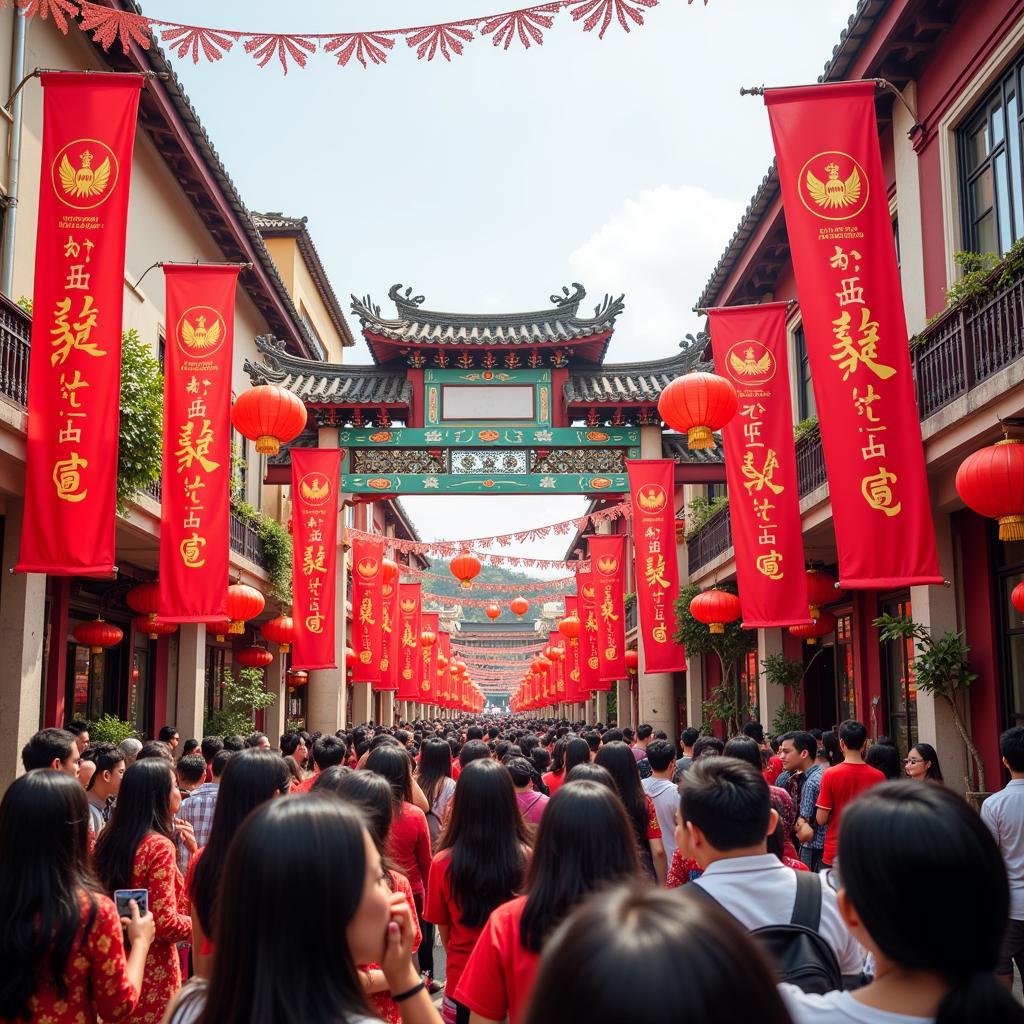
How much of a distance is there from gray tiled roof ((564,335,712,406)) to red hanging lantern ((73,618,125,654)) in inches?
376

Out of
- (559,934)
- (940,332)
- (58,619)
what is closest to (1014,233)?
(940,332)

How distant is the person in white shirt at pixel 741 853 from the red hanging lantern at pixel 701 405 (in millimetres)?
8596

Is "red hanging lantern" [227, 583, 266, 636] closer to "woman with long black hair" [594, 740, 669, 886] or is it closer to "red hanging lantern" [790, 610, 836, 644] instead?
"red hanging lantern" [790, 610, 836, 644]

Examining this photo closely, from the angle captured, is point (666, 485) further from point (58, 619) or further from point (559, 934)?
point (559, 934)

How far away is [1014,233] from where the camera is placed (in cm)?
1034

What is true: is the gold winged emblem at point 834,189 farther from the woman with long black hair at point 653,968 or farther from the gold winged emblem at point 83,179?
the woman with long black hair at point 653,968

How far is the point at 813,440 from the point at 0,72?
1074 centimetres

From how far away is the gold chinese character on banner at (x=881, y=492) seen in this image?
28.9 ft

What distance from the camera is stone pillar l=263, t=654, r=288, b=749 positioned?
23.3 m

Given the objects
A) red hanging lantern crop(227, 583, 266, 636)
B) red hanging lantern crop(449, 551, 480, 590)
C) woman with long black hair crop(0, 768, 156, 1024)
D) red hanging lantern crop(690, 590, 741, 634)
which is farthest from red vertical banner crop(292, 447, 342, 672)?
woman with long black hair crop(0, 768, 156, 1024)

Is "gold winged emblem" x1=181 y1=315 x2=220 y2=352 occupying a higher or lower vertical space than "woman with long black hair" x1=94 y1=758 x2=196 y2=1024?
higher

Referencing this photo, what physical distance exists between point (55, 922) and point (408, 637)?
27628 mm

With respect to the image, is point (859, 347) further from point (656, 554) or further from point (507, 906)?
point (656, 554)

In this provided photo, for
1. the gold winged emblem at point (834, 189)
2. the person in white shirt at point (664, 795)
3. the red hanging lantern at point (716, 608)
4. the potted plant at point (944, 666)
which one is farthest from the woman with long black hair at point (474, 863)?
the red hanging lantern at point (716, 608)
